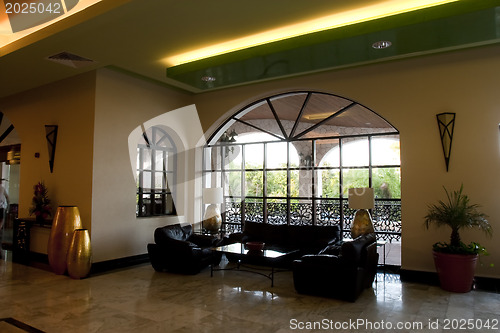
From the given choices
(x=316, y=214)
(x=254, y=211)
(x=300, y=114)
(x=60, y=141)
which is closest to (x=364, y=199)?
(x=316, y=214)

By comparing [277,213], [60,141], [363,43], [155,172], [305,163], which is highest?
[363,43]

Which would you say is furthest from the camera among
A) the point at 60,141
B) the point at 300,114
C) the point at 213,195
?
the point at 213,195

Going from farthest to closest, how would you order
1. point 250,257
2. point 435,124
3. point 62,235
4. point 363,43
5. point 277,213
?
point 277,213 < point 62,235 < point 435,124 < point 250,257 < point 363,43

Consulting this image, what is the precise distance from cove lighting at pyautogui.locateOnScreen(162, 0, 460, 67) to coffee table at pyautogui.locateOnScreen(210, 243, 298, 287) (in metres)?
3.00

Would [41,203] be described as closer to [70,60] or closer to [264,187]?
[70,60]

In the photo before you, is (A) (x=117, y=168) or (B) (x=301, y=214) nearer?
(A) (x=117, y=168)

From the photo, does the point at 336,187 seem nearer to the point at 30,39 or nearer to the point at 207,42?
the point at 207,42

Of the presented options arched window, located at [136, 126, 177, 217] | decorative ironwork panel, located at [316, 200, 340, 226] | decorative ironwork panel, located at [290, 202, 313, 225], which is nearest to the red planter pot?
decorative ironwork panel, located at [316, 200, 340, 226]

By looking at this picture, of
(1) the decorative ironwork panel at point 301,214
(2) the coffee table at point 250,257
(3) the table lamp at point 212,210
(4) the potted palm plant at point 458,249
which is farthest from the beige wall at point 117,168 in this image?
Result: (4) the potted palm plant at point 458,249

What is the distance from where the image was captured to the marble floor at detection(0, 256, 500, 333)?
12.1ft

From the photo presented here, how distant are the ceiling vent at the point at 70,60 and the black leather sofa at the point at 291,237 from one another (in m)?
3.76

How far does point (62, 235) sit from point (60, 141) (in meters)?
1.79

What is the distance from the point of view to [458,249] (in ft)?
15.7

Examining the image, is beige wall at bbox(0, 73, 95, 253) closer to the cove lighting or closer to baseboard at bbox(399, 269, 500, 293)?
the cove lighting
